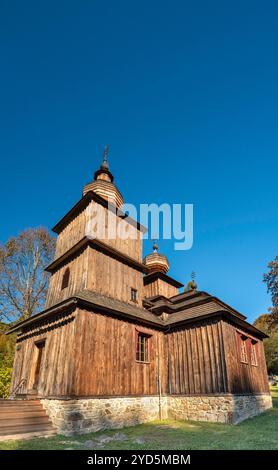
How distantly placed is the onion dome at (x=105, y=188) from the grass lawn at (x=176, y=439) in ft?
37.1

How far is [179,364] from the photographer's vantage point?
13.3 m

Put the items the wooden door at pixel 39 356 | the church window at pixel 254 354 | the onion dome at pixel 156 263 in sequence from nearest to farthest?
the wooden door at pixel 39 356 → the church window at pixel 254 354 → the onion dome at pixel 156 263

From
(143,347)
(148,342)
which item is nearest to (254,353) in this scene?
(148,342)

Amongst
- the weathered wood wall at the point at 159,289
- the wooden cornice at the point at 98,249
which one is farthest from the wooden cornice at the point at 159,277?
the wooden cornice at the point at 98,249

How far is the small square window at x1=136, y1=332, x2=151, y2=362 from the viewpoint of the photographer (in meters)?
12.8

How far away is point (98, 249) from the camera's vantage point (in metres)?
14.1

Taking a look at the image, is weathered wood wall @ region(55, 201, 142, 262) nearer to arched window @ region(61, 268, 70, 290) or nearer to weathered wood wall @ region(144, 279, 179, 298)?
arched window @ region(61, 268, 70, 290)

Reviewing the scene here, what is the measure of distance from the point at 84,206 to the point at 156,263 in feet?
28.8

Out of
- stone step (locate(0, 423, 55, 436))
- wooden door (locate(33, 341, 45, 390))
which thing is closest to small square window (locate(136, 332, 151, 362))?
wooden door (locate(33, 341, 45, 390))

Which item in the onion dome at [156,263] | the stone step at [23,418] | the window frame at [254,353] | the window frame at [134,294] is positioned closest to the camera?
the stone step at [23,418]

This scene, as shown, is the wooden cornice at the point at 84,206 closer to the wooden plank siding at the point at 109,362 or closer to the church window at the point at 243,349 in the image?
the wooden plank siding at the point at 109,362

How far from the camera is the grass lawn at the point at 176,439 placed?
23.6 ft

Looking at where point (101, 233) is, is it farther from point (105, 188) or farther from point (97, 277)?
point (105, 188)
